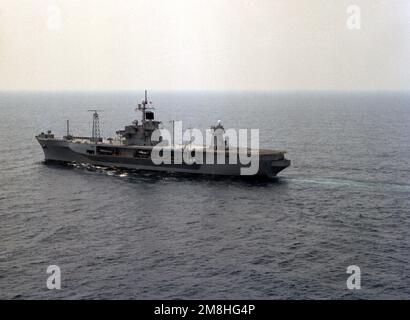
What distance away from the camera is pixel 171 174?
270ft

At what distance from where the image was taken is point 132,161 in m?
86.6

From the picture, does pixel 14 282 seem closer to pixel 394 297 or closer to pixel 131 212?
pixel 131 212

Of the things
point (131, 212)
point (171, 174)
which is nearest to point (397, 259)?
point (131, 212)

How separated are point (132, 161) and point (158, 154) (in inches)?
201

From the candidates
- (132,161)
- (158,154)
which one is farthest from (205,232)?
(132,161)

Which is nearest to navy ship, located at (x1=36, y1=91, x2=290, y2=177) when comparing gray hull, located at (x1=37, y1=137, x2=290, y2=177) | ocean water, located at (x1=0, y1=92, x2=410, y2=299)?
gray hull, located at (x1=37, y1=137, x2=290, y2=177)

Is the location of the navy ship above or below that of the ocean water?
above

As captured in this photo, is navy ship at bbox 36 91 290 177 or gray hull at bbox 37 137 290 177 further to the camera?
navy ship at bbox 36 91 290 177

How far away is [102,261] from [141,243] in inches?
215

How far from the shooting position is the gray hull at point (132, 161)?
7663 cm

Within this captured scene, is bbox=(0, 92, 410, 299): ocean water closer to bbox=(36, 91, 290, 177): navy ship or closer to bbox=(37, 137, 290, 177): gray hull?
bbox=(37, 137, 290, 177): gray hull

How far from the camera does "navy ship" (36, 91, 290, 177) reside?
255 ft

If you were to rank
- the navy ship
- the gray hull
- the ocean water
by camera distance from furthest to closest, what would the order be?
the navy ship < the gray hull < the ocean water
